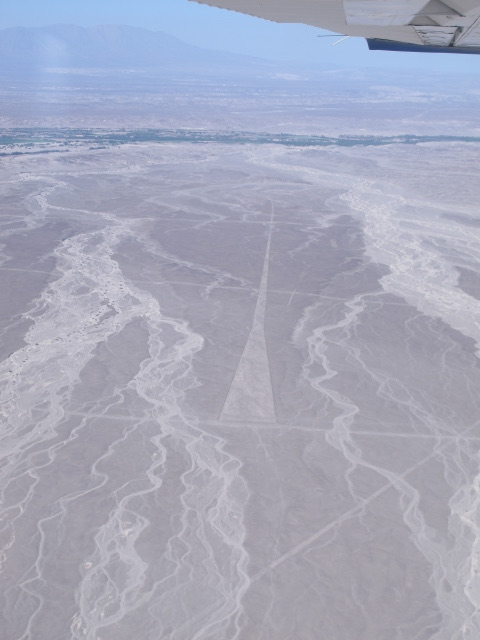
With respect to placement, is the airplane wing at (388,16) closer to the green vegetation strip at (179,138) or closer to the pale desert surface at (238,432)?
the pale desert surface at (238,432)

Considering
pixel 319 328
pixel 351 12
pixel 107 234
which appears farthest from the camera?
pixel 107 234

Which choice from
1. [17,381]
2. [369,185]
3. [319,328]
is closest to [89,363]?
[17,381]

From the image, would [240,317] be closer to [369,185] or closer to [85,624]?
[85,624]

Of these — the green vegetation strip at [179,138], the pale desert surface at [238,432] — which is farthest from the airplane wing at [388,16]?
the green vegetation strip at [179,138]

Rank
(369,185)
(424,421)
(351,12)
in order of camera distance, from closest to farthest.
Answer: (351,12) < (424,421) < (369,185)

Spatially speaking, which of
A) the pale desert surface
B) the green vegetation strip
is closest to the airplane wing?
the pale desert surface

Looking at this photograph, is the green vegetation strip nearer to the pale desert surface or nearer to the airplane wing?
the pale desert surface

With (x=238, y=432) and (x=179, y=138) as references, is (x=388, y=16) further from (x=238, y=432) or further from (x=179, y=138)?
(x=179, y=138)
